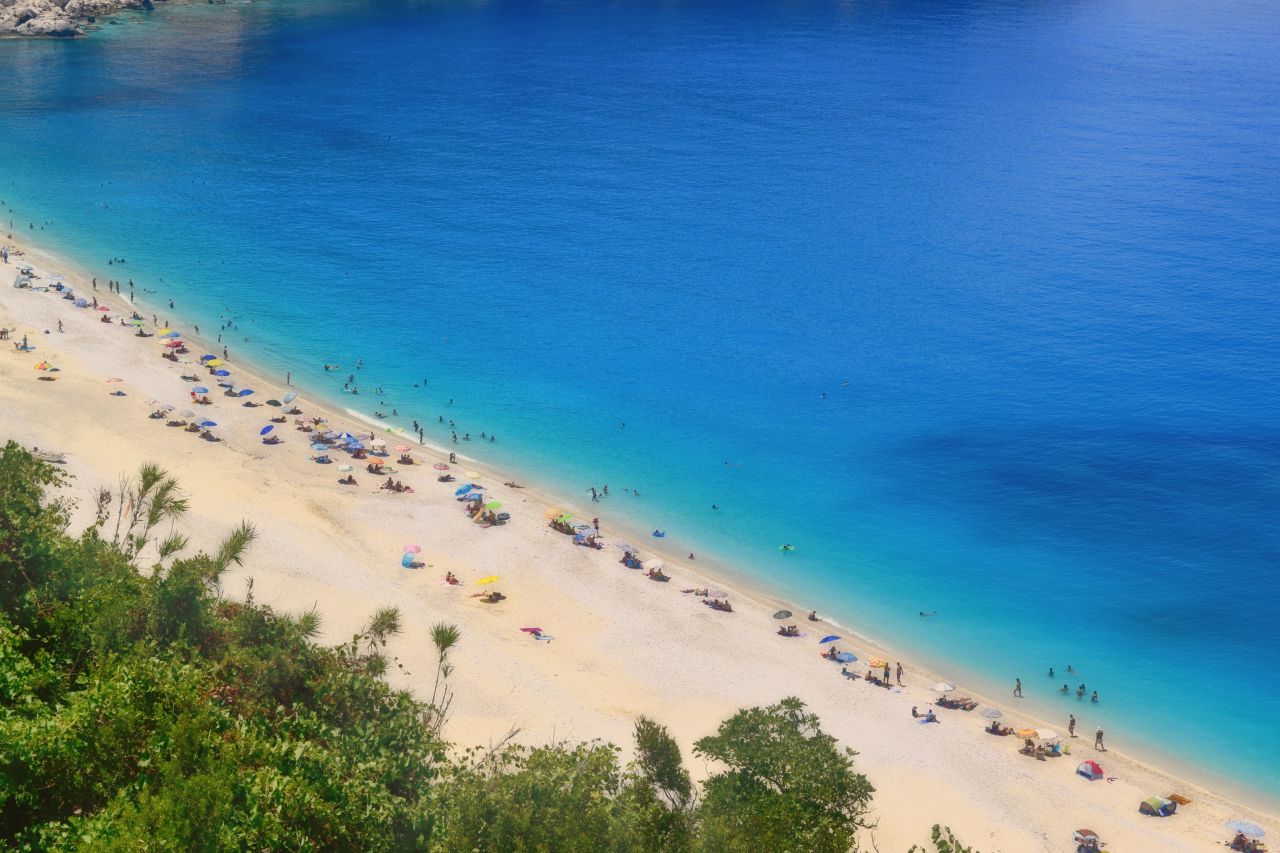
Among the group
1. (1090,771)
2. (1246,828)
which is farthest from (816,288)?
(1246,828)

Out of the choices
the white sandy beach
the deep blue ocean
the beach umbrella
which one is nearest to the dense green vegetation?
the white sandy beach

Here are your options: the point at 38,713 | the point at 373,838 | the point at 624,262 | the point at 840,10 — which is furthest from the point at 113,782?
the point at 840,10

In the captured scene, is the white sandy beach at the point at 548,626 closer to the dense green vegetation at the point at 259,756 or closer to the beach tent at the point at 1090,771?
the beach tent at the point at 1090,771

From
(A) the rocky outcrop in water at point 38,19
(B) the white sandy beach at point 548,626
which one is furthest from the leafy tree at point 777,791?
(A) the rocky outcrop in water at point 38,19

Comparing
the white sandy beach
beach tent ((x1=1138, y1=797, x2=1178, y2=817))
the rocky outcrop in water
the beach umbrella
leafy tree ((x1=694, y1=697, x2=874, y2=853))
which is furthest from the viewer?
the rocky outcrop in water

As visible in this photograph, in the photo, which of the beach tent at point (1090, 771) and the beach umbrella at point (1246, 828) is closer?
the beach umbrella at point (1246, 828)

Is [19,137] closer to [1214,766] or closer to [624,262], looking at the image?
[624,262]

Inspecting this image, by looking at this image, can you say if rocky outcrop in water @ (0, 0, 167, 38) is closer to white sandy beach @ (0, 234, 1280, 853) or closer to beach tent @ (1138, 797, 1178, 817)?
white sandy beach @ (0, 234, 1280, 853)
